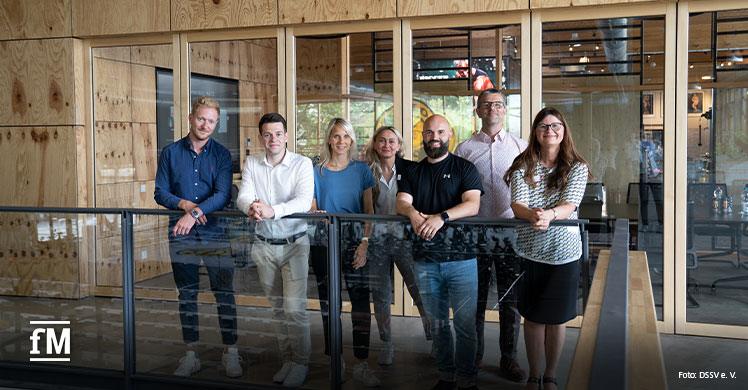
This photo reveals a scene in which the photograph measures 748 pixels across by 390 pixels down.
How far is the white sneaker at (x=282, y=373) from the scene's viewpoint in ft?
15.8

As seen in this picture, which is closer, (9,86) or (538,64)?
(538,64)

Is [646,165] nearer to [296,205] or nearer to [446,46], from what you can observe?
[446,46]

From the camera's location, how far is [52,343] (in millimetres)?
5379

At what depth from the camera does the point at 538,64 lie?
634cm

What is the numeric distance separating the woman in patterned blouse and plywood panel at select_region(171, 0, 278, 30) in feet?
10.9

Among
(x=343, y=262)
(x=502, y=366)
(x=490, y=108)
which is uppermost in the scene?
(x=490, y=108)

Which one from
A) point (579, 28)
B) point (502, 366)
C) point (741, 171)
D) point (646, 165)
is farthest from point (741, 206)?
point (502, 366)

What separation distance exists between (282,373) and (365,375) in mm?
512

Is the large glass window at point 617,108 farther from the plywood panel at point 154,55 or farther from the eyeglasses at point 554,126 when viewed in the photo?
the plywood panel at point 154,55

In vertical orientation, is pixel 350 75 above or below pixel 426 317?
above

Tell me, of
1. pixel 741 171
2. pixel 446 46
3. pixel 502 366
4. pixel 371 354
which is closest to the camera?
pixel 502 366

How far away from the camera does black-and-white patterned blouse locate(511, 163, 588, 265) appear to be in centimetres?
412

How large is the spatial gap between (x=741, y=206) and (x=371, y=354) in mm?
3152

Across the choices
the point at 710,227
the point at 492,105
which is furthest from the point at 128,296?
the point at 710,227
